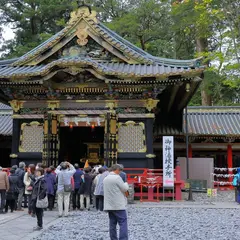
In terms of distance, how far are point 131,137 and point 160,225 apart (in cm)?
636

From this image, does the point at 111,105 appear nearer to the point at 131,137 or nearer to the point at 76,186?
the point at 131,137

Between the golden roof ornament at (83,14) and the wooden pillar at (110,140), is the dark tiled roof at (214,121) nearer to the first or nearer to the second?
the wooden pillar at (110,140)

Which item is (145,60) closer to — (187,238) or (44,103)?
(44,103)

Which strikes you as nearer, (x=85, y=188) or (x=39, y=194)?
(x=39, y=194)

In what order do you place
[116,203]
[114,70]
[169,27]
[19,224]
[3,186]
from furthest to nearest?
[169,27], [114,70], [3,186], [19,224], [116,203]

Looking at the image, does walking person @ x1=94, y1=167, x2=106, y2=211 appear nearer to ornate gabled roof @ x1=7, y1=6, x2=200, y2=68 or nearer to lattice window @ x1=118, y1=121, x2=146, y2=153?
lattice window @ x1=118, y1=121, x2=146, y2=153

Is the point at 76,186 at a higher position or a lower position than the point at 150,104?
lower

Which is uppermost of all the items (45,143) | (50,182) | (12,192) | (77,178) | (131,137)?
(131,137)

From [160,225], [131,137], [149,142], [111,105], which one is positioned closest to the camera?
[160,225]

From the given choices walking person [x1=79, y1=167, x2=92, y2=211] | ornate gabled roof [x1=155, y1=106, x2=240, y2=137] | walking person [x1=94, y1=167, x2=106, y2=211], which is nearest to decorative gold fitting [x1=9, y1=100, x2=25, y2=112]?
walking person [x1=79, y1=167, x2=92, y2=211]

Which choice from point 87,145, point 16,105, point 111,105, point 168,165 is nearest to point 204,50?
point 87,145

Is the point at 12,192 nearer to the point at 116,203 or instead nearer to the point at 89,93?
the point at 89,93

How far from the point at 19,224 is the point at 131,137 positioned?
6739 mm

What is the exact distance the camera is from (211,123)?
2120 cm
